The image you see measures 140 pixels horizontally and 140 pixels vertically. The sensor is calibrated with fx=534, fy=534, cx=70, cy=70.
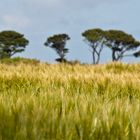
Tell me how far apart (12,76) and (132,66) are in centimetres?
610

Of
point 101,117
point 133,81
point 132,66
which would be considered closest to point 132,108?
point 101,117

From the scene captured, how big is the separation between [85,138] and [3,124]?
0.43m

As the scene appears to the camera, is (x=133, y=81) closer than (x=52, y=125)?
No

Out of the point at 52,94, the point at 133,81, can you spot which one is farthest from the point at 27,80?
the point at 52,94

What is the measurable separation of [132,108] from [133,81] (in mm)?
3655

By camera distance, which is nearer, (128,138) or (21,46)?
(128,138)

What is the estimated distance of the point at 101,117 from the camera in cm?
306

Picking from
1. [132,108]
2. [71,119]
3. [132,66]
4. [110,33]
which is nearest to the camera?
[71,119]

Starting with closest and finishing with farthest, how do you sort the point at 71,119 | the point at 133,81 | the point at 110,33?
the point at 71,119 → the point at 133,81 → the point at 110,33

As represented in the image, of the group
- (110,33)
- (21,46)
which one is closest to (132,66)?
(21,46)

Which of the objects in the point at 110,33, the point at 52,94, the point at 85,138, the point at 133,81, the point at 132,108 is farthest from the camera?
the point at 110,33

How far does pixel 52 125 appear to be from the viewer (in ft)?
8.93

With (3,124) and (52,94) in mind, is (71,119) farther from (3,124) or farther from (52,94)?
(52,94)

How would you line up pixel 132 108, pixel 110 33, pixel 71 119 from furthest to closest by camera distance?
pixel 110 33
pixel 132 108
pixel 71 119
